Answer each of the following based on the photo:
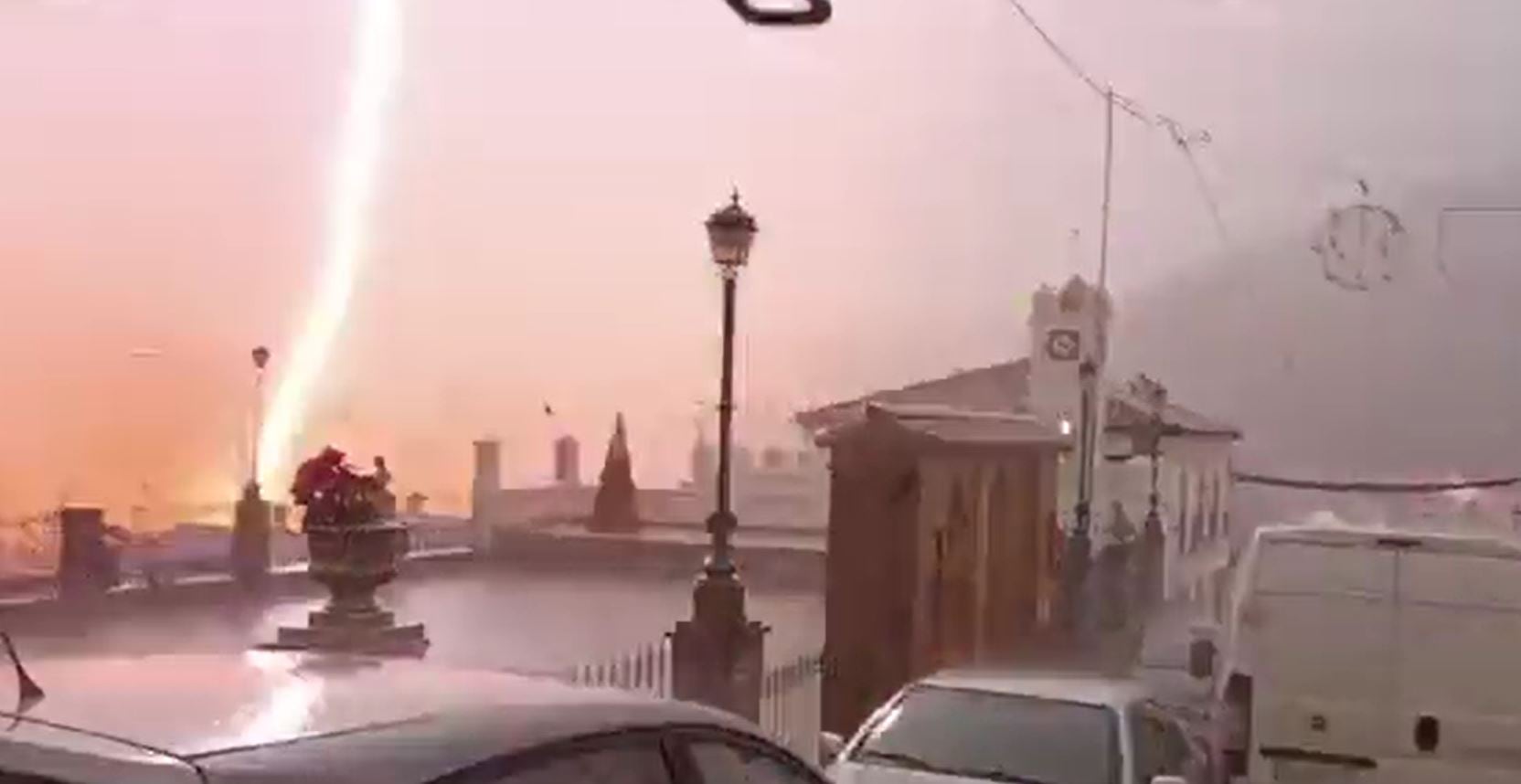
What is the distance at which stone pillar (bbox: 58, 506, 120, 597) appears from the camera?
851cm

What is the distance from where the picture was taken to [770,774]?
376cm

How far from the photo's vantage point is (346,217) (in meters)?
9.56

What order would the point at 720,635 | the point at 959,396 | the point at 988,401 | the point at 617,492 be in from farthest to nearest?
the point at 988,401
the point at 959,396
the point at 617,492
the point at 720,635

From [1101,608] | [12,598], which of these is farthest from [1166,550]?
[12,598]

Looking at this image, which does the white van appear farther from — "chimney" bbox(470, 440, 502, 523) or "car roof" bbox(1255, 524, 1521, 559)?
"chimney" bbox(470, 440, 502, 523)

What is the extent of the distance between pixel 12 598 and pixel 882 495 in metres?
4.69

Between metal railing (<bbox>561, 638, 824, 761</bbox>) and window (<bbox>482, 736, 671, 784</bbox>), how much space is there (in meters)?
6.04

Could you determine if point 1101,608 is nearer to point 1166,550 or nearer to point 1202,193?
point 1166,550

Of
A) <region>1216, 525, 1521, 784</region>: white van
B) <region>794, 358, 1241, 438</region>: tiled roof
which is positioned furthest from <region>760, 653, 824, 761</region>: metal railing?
<region>1216, 525, 1521, 784</region>: white van

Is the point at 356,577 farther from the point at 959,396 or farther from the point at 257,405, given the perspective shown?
the point at 959,396

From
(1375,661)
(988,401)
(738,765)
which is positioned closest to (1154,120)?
(988,401)

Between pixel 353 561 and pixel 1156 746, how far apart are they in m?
3.91

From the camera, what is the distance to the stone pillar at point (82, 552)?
8.51m

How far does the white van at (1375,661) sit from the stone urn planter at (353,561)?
3649 mm
